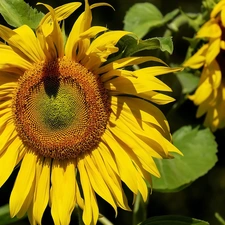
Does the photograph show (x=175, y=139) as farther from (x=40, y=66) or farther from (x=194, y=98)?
(x=40, y=66)

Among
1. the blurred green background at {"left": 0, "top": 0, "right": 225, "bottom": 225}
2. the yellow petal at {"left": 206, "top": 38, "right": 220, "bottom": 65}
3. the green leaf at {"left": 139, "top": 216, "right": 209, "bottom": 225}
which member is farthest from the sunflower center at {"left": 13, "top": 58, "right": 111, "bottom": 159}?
the blurred green background at {"left": 0, "top": 0, "right": 225, "bottom": 225}

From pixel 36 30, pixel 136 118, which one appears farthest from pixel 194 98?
pixel 36 30

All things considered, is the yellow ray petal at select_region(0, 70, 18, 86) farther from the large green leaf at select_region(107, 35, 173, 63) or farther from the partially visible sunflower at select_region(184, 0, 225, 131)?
the partially visible sunflower at select_region(184, 0, 225, 131)

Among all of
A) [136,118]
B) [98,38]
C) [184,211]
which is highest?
[98,38]

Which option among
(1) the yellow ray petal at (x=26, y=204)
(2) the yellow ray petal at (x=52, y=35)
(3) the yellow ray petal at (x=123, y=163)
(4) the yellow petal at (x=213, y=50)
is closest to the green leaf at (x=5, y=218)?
(1) the yellow ray petal at (x=26, y=204)

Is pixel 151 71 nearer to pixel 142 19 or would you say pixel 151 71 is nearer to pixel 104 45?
pixel 104 45

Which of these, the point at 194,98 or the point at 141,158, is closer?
the point at 141,158
